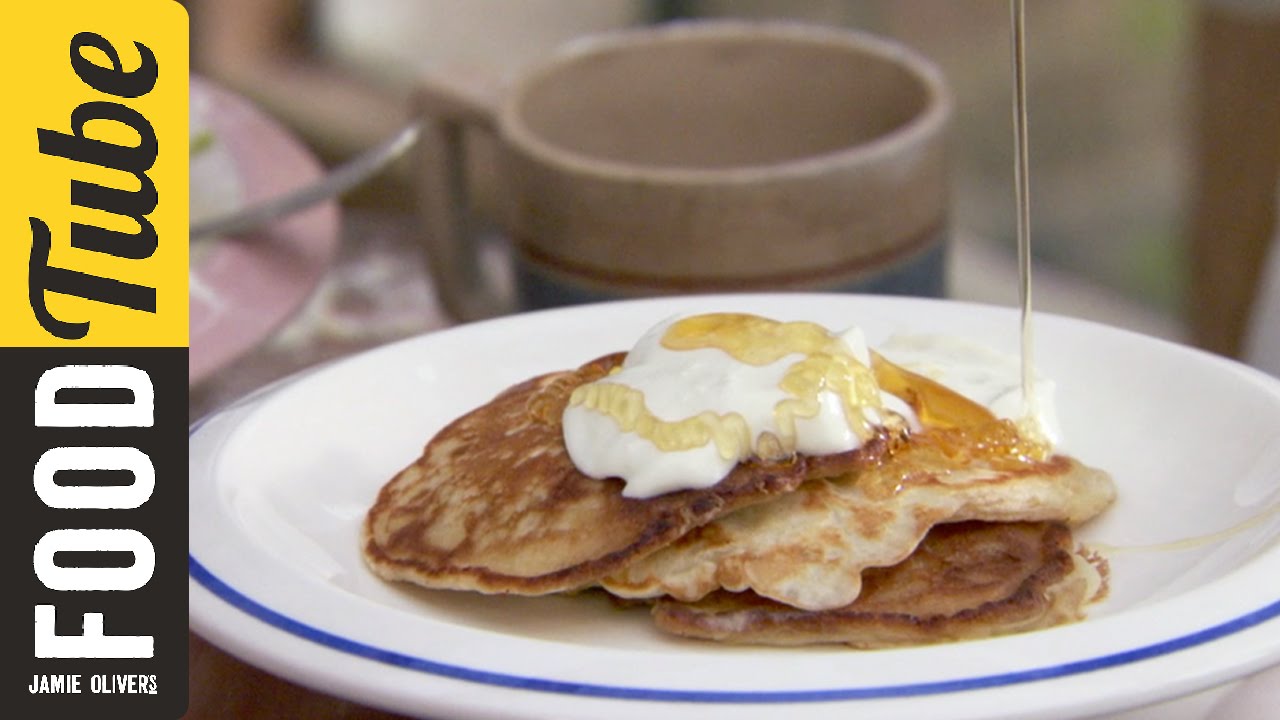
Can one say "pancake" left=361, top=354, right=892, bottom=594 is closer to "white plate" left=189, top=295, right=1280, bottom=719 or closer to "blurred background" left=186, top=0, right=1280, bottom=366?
"white plate" left=189, top=295, right=1280, bottom=719

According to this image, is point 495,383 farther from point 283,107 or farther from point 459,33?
point 459,33

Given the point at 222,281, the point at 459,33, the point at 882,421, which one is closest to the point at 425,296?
the point at 222,281

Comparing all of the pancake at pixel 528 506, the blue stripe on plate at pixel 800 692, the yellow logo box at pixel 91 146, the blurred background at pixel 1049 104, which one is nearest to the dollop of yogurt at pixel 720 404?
the pancake at pixel 528 506

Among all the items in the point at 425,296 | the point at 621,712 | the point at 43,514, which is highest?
the point at 621,712

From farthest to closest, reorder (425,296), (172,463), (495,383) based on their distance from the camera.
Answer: (425,296) → (495,383) → (172,463)

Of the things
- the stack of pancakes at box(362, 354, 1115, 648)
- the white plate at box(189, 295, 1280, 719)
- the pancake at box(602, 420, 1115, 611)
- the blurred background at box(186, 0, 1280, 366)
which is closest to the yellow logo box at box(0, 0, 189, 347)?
the white plate at box(189, 295, 1280, 719)
